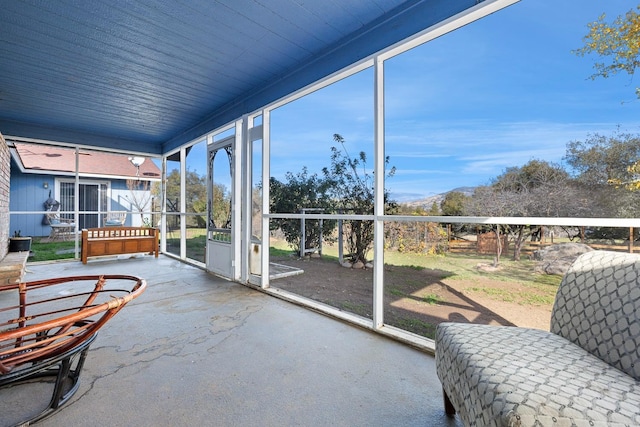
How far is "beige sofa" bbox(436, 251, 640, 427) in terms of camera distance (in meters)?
0.95

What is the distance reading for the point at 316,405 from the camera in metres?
1.72

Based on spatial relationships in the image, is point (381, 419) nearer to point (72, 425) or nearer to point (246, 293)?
point (72, 425)

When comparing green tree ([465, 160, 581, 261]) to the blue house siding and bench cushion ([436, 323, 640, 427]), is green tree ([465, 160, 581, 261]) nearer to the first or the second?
bench cushion ([436, 323, 640, 427])

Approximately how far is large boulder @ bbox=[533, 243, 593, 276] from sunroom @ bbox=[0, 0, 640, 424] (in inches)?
8.1

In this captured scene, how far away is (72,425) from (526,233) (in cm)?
325

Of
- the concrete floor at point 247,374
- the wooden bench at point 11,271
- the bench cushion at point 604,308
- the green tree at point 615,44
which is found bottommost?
the concrete floor at point 247,374

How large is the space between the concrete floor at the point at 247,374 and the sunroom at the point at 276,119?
0.42 m

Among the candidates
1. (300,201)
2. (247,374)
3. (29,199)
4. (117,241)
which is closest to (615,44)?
(247,374)

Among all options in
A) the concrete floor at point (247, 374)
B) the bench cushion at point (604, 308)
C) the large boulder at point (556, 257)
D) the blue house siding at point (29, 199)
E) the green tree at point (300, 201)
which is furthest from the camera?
the blue house siding at point (29, 199)

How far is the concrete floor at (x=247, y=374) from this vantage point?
163 cm

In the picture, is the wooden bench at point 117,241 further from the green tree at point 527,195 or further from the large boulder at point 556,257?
the large boulder at point 556,257

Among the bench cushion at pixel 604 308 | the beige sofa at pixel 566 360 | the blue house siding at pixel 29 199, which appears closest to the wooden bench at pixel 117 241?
the blue house siding at pixel 29 199

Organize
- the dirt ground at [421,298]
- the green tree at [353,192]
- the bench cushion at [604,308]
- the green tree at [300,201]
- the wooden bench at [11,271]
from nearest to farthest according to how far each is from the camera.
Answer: the bench cushion at [604,308] < the dirt ground at [421,298] < the wooden bench at [11,271] < the green tree at [353,192] < the green tree at [300,201]

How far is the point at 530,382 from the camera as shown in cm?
106
